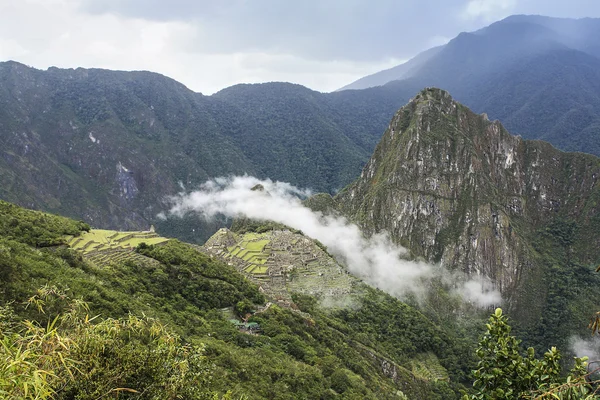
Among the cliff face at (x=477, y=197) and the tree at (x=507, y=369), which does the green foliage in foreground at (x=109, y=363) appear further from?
the cliff face at (x=477, y=197)

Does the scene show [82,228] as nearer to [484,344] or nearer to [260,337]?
[260,337]

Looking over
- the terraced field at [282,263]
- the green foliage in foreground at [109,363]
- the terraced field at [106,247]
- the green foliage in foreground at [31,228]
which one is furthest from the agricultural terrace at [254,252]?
the green foliage in foreground at [109,363]

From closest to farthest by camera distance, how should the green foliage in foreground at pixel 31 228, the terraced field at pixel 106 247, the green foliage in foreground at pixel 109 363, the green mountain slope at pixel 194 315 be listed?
1. the green foliage in foreground at pixel 109 363
2. the green mountain slope at pixel 194 315
3. the green foliage in foreground at pixel 31 228
4. the terraced field at pixel 106 247

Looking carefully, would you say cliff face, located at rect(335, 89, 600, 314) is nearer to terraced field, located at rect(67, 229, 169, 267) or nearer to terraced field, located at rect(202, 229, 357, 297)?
terraced field, located at rect(202, 229, 357, 297)

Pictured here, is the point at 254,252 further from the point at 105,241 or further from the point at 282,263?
the point at 105,241

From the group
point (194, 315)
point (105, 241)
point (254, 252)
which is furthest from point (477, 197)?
point (105, 241)

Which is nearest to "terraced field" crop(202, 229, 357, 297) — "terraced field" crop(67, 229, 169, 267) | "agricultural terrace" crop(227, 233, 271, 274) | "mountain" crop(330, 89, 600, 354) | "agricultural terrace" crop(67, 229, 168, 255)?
"agricultural terrace" crop(227, 233, 271, 274)

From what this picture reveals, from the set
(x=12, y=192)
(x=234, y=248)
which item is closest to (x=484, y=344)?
(x=234, y=248)
